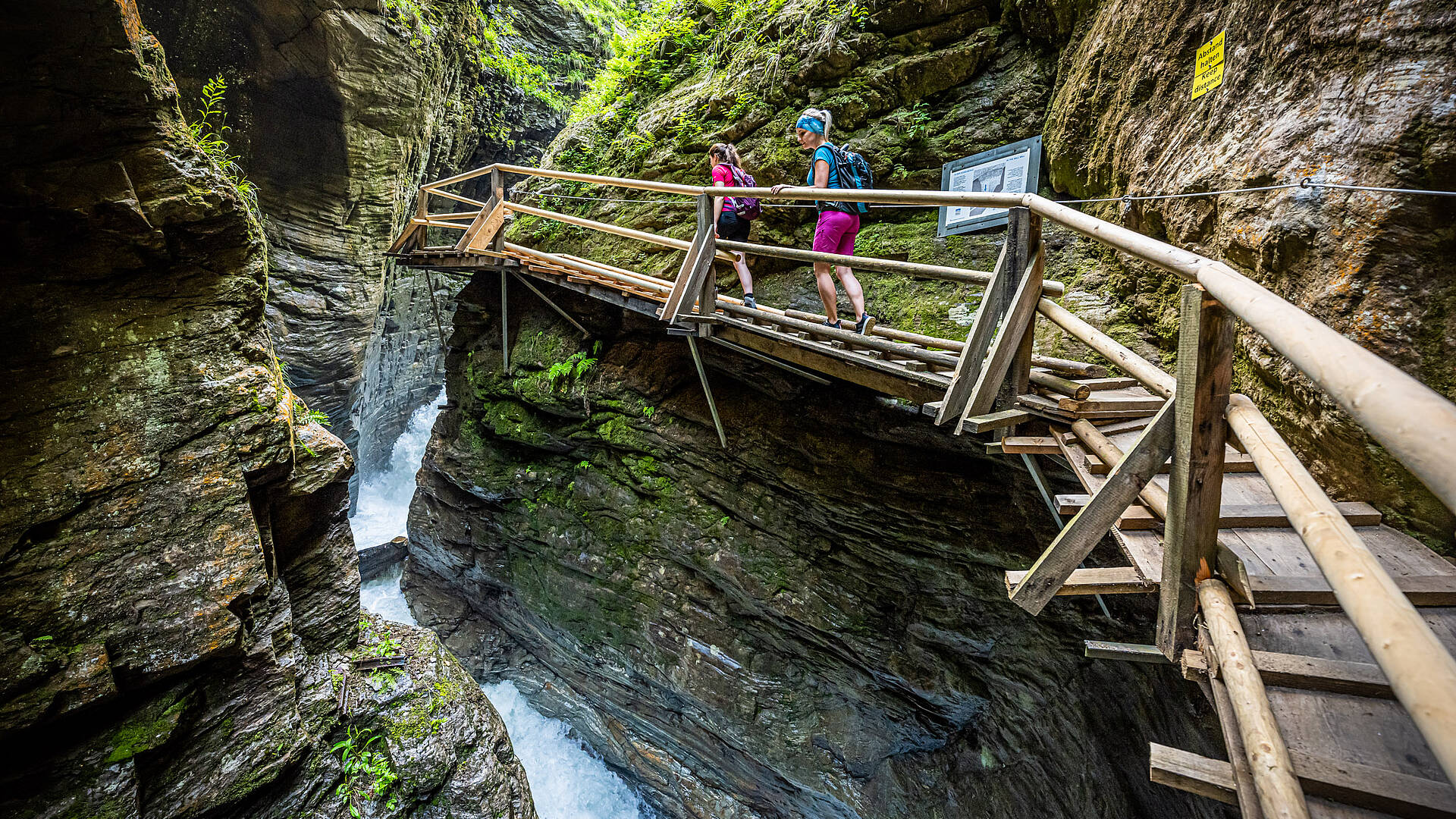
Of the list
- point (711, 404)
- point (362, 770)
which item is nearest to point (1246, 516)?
point (711, 404)

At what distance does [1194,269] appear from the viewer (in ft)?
4.83

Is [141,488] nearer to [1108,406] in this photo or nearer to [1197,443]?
[1197,443]

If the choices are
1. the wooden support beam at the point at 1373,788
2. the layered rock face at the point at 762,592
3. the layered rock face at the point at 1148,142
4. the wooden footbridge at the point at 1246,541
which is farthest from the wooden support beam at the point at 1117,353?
the layered rock face at the point at 762,592

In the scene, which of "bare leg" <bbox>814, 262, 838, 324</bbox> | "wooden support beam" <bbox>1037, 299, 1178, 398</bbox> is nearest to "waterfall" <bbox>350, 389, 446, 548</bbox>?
"bare leg" <bbox>814, 262, 838, 324</bbox>

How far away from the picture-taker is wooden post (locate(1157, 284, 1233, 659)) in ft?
4.76

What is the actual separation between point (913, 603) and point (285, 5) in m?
12.3

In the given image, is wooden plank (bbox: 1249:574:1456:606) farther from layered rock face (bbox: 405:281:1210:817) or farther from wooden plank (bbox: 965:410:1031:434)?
layered rock face (bbox: 405:281:1210:817)

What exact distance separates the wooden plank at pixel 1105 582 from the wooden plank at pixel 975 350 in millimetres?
947

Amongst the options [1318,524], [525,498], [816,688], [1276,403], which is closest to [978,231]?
[1276,403]

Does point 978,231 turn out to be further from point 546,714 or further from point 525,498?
point 546,714

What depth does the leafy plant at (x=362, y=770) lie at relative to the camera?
3.88 metres

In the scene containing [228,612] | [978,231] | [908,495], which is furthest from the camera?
[978,231]

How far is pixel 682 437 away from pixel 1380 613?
17.4 ft

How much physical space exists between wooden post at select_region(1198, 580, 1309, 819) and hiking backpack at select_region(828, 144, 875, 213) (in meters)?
3.24
